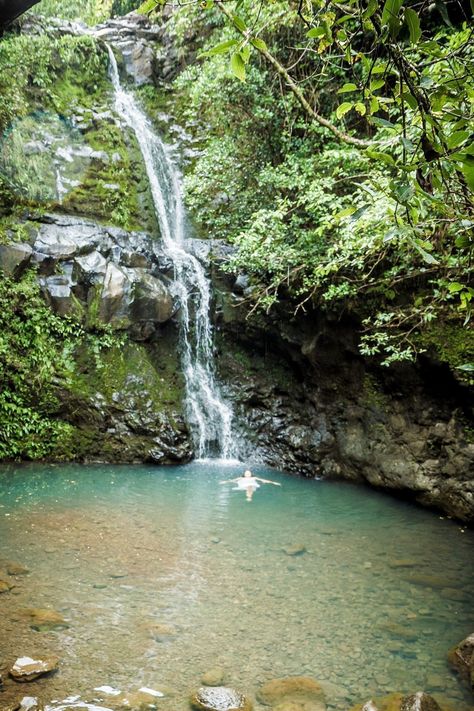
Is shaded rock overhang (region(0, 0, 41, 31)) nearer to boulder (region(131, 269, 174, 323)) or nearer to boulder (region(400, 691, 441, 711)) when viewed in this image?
boulder (region(400, 691, 441, 711))

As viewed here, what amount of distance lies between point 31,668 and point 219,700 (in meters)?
1.30

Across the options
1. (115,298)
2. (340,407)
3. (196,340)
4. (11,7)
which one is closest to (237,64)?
(11,7)

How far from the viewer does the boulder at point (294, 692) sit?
322cm

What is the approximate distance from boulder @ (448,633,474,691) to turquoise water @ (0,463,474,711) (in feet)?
0.30

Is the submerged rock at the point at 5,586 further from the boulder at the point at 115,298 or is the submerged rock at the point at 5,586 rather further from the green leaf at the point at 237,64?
the boulder at the point at 115,298

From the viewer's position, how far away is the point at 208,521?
6.67 meters

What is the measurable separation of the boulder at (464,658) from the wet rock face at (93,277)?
8.47 meters

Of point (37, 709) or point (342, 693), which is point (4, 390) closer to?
point (37, 709)

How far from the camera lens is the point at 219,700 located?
10.2ft

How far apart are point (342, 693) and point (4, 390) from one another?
26.7ft

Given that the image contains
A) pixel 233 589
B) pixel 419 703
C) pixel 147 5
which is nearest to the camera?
pixel 147 5

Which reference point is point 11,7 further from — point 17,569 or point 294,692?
point 17,569

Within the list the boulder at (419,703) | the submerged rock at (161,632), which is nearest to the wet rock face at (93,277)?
the submerged rock at (161,632)

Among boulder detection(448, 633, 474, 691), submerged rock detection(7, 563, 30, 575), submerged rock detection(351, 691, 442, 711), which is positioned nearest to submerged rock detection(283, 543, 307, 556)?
boulder detection(448, 633, 474, 691)
